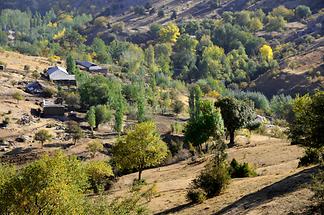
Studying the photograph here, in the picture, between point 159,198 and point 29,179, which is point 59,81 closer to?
point 159,198

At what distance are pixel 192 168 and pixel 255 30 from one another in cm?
12149

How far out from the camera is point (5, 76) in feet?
279

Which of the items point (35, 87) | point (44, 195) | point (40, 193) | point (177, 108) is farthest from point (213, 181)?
point (35, 87)

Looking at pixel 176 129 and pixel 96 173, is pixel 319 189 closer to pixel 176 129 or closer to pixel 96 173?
pixel 96 173

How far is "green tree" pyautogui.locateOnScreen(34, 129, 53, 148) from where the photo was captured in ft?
195

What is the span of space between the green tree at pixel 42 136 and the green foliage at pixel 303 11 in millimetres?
116438

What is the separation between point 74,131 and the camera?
62.7 metres

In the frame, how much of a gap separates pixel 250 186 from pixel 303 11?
136 m

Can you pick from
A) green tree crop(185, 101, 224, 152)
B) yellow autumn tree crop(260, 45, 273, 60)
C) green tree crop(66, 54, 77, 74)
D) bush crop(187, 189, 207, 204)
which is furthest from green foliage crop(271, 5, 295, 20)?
bush crop(187, 189, 207, 204)

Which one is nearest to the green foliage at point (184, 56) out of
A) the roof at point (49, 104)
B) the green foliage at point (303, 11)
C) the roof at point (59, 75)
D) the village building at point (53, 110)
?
the green foliage at point (303, 11)

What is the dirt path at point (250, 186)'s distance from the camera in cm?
2409

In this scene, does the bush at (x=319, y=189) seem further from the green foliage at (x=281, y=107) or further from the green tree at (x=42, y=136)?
the green foliage at (x=281, y=107)

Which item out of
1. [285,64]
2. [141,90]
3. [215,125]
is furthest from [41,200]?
[285,64]

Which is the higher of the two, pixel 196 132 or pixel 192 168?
pixel 196 132
